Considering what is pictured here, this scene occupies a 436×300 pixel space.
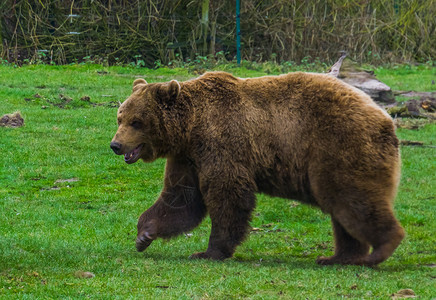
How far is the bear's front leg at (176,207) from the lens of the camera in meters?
7.82

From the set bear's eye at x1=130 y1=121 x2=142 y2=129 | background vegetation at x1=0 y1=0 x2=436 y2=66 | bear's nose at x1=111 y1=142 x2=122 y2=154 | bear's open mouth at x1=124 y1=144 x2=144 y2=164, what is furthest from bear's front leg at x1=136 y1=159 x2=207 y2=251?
background vegetation at x1=0 y1=0 x2=436 y2=66

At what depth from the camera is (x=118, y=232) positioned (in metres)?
8.98

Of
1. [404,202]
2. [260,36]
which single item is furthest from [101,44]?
[404,202]

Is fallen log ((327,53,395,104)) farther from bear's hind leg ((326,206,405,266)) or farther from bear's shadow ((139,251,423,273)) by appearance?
bear's hind leg ((326,206,405,266))

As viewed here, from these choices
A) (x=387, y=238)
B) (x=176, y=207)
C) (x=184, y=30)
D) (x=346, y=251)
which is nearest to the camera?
(x=387, y=238)

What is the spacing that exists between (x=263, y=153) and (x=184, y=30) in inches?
611

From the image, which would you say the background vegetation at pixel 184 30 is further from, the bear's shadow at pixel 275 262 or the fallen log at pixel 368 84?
the bear's shadow at pixel 275 262

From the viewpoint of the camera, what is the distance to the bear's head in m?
7.63

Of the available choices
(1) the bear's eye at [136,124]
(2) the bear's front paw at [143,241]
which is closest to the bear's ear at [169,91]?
(1) the bear's eye at [136,124]

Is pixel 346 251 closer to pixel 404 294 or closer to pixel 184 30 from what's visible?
pixel 404 294

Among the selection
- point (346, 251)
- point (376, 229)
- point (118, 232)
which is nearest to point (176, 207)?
point (118, 232)

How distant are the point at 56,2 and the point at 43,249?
599 inches

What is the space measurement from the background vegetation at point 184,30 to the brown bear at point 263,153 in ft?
46.5

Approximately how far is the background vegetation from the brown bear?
14165 millimetres
